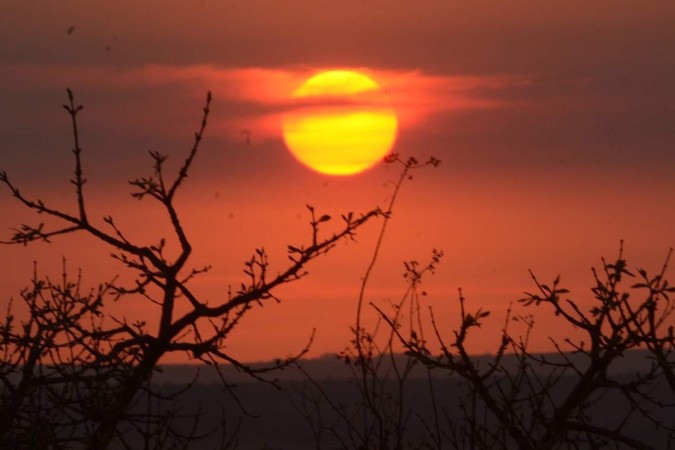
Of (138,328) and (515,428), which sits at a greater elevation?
(138,328)

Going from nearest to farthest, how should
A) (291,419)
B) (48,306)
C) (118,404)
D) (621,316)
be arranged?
1. (621,316)
2. (118,404)
3. (48,306)
4. (291,419)

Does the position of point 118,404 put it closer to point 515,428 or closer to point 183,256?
point 183,256

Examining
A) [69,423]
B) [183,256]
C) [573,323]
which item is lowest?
[69,423]

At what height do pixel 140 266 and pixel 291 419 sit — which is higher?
pixel 291 419

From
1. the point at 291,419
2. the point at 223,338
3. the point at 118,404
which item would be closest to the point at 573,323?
the point at 223,338

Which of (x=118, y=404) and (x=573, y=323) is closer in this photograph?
(x=573, y=323)

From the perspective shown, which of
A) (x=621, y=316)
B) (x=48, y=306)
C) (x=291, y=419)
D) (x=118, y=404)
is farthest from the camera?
(x=291, y=419)

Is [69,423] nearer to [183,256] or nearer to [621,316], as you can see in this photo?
[183,256]

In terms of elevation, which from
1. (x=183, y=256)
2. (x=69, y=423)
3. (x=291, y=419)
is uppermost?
(x=291, y=419)

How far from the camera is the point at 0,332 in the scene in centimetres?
788

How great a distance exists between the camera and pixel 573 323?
22.5 ft

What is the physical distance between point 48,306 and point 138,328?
3.21ft

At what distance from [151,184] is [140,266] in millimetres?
547

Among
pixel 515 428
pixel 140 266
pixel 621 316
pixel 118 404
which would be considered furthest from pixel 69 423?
pixel 621 316
